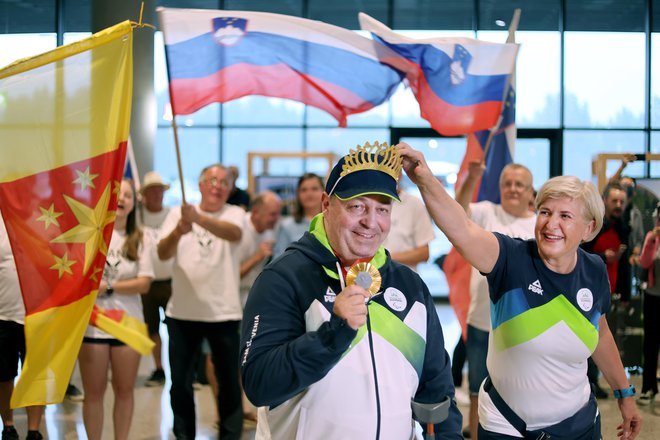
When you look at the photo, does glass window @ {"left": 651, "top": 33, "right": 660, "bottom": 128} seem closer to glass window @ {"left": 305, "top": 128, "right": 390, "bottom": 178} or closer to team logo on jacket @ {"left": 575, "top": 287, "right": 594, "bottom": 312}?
glass window @ {"left": 305, "top": 128, "right": 390, "bottom": 178}

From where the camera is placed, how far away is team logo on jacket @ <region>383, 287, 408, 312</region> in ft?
6.86

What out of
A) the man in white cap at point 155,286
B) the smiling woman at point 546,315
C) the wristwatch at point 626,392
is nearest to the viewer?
the smiling woman at point 546,315

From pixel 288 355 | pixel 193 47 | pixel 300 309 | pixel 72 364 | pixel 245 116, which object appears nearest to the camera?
pixel 288 355

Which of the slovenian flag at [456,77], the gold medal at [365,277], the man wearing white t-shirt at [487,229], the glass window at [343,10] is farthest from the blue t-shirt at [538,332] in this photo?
the glass window at [343,10]

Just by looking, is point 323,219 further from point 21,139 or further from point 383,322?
point 21,139

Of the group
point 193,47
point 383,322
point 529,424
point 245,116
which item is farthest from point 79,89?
point 245,116

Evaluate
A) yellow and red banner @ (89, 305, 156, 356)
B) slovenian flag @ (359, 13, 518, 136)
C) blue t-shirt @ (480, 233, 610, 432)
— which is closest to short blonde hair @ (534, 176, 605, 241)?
blue t-shirt @ (480, 233, 610, 432)

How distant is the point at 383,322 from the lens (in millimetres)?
2051

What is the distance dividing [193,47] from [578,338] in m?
2.57

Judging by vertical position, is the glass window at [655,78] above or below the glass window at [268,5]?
below

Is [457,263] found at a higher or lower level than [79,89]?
lower

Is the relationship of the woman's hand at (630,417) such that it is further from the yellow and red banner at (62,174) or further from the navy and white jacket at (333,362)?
the yellow and red banner at (62,174)

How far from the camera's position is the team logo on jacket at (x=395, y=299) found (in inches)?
82.3

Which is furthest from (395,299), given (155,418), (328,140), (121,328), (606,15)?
(606,15)
